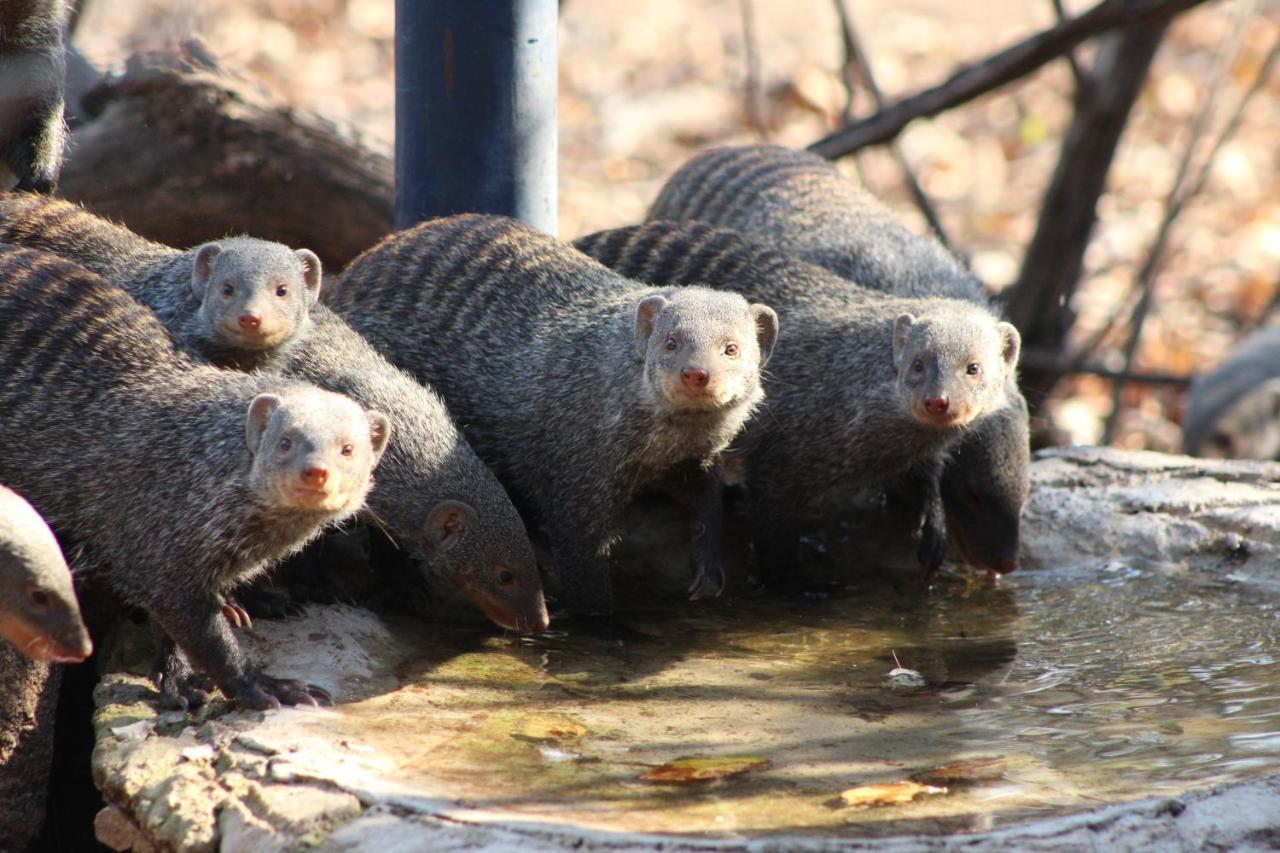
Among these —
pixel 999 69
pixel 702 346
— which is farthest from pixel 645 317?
pixel 999 69

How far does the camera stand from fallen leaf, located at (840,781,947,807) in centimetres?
278

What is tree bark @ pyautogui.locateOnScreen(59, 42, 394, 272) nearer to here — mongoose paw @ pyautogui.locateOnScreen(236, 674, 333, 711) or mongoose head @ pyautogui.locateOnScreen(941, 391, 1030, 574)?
mongoose head @ pyautogui.locateOnScreen(941, 391, 1030, 574)

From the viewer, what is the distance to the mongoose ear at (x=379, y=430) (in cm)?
350

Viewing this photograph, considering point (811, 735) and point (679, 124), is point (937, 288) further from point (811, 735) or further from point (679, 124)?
point (679, 124)

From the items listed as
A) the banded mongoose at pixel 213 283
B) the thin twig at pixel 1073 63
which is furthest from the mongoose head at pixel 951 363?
the thin twig at pixel 1073 63

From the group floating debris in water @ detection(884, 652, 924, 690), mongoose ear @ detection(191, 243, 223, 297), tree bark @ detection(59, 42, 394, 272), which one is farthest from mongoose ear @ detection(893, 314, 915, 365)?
tree bark @ detection(59, 42, 394, 272)

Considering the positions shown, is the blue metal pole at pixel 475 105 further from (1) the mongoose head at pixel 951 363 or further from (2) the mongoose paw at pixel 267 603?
(2) the mongoose paw at pixel 267 603

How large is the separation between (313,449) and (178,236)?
11.0 ft

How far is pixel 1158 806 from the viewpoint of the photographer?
104 inches

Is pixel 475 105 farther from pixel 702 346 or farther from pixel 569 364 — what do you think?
pixel 702 346

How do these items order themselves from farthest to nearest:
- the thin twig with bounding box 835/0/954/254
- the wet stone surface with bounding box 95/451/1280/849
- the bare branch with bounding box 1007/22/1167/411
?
1. the thin twig with bounding box 835/0/954/254
2. the bare branch with bounding box 1007/22/1167/411
3. the wet stone surface with bounding box 95/451/1280/849

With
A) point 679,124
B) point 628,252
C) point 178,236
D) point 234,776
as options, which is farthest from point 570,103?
point 234,776

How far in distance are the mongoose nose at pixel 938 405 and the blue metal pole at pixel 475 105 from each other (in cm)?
154

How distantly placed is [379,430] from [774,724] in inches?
43.8
